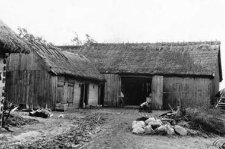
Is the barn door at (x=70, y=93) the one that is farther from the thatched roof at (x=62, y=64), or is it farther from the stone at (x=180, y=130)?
the stone at (x=180, y=130)

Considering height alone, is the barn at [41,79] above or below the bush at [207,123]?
above

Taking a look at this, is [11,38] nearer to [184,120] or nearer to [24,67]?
[184,120]

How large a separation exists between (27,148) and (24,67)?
12811 mm

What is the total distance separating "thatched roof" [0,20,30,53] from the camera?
33.7 feet

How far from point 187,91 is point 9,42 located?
54.9 feet

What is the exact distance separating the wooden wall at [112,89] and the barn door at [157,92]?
10.1 feet

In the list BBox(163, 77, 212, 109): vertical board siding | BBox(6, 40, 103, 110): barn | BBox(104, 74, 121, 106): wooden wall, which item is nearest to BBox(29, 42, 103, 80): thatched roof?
BBox(6, 40, 103, 110): barn

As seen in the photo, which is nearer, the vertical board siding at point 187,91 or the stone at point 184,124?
the stone at point 184,124

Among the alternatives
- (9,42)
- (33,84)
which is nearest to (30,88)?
(33,84)

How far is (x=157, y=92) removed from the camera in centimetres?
2450

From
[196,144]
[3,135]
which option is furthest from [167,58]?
[3,135]

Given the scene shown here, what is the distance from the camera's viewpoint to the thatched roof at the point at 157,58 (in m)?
24.3

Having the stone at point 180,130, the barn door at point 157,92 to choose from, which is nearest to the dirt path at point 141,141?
the stone at point 180,130

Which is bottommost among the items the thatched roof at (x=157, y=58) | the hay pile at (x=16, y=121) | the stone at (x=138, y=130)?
the stone at (x=138, y=130)
